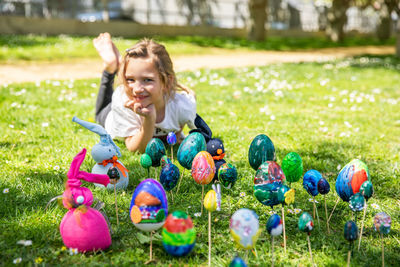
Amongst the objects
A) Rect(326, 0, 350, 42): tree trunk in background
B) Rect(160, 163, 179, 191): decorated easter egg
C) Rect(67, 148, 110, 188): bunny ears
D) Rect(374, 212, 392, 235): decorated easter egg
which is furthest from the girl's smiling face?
Rect(326, 0, 350, 42): tree trunk in background

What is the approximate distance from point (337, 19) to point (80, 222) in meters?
27.8

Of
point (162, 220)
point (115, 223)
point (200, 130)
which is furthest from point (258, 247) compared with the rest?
point (200, 130)

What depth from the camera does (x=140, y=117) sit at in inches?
171

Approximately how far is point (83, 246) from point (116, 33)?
20.7m

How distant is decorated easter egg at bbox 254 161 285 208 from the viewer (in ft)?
7.92

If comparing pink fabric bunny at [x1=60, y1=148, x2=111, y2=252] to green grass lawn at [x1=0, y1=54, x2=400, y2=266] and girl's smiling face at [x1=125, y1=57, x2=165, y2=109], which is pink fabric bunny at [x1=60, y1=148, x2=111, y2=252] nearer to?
green grass lawn at [x1=0, y1=54, x2=400, y2=266]

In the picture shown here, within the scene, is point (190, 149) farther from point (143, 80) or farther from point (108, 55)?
point (108, 55)

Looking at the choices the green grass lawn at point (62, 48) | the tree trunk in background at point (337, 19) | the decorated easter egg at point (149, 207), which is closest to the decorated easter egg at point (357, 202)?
the decorated easter egg at point (149, 207)

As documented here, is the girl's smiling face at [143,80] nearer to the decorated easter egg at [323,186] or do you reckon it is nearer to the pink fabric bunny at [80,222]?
the pink fabric bunny at [80,222]

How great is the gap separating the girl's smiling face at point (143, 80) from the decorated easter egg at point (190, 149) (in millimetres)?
805

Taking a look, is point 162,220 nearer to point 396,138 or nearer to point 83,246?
point 83,246

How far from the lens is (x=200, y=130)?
3506 mm

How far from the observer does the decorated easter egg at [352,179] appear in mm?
2521

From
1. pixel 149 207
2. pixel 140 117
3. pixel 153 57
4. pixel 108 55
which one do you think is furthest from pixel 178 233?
pixel 108 55
